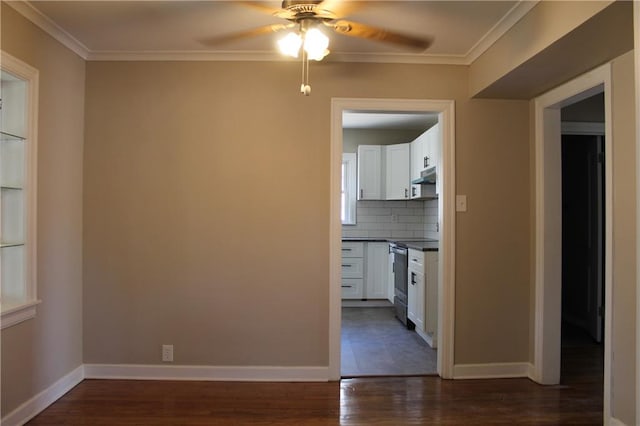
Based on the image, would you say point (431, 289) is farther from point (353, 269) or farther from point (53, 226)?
point (53, 226)

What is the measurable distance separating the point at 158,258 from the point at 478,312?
2.54 meters

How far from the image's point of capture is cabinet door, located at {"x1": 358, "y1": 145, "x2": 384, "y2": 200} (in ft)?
18.7

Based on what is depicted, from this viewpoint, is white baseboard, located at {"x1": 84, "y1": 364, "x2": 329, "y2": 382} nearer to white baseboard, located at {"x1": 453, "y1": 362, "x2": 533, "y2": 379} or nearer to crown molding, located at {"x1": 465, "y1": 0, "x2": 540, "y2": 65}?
white baseboard, located at {"x1": 453, "y1": 362, "x2": 533, "y2": 379}

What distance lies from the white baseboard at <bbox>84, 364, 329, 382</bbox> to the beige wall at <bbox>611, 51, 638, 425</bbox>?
6.13 ft

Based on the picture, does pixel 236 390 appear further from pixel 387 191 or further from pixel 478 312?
pixel 387 191

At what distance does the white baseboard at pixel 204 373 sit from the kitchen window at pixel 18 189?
82 cm

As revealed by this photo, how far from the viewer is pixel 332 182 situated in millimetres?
2998

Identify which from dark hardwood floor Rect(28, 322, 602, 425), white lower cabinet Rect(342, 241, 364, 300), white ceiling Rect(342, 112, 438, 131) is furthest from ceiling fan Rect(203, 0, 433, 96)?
white lower cabinet Rect(342, 241, 364, 300)

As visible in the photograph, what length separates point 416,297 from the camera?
4.05m

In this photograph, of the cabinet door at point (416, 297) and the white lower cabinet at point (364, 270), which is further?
the white lower cabinet at point (364, 270)

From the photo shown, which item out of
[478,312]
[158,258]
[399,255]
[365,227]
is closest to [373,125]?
[365,227]

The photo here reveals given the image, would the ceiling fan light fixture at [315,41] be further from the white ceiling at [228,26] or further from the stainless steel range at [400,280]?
the stainless steel range at [400,280]

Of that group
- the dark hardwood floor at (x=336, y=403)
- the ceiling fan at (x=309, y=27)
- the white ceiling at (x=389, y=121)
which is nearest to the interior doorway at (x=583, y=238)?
the dark hardwood floor at (x=336, y=403)

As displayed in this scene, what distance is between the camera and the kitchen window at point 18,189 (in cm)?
236
